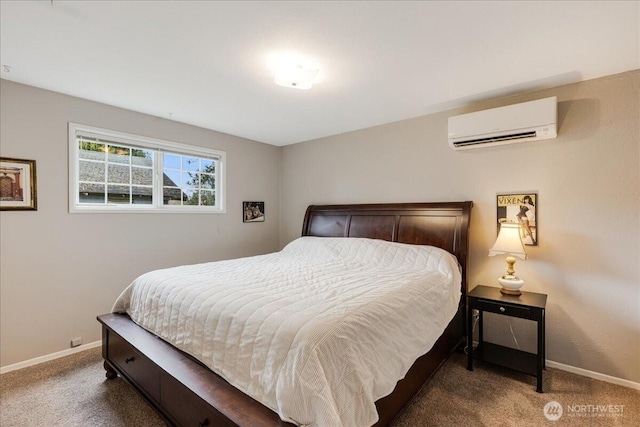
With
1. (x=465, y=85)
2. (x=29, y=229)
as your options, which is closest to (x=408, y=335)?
(x=465, y=85)

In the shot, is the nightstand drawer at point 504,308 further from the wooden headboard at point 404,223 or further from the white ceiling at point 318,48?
the white ceiling at point 318,48

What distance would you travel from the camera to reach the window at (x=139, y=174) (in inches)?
111

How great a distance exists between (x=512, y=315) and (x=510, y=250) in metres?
0.50

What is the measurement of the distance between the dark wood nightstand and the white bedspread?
0.21 metres

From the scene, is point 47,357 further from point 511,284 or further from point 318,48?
point 511,284

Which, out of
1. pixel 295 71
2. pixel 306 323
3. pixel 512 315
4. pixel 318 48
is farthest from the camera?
pixel 512 315

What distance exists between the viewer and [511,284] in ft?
7.98

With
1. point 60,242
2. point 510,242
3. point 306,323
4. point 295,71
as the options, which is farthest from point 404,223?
point 60,242

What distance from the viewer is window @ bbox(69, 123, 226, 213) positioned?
2.83 meters

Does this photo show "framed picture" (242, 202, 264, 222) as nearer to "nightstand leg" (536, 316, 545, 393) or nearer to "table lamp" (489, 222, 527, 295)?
"table lamp" (489, 222, 527, 295)

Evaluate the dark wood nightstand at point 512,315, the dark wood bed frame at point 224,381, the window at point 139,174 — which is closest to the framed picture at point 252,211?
Result: the window at point 139,174

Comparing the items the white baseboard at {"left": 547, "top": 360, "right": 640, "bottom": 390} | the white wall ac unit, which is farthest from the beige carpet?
the white wall ac unit

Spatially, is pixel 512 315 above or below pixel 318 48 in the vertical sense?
below

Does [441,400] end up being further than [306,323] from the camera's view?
Yes
